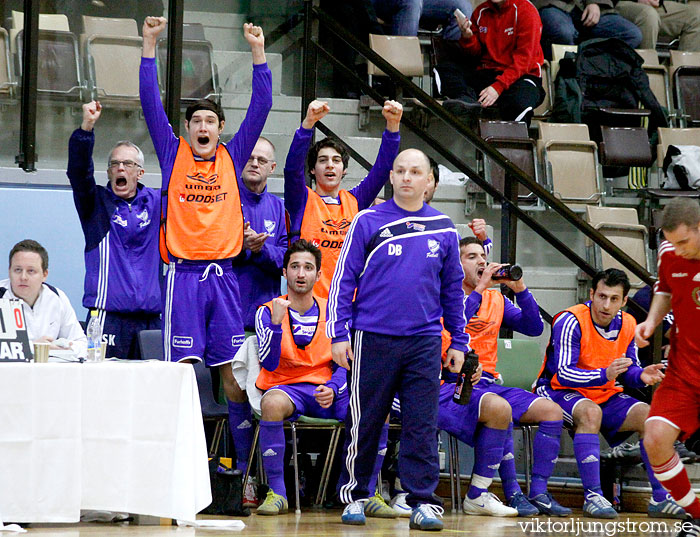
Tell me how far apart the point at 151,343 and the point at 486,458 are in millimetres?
1959

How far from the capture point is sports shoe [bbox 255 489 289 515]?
221 inches

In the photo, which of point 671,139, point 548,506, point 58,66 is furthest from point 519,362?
point 671,139

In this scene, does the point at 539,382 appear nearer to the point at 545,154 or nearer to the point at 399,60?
the point at 545,154

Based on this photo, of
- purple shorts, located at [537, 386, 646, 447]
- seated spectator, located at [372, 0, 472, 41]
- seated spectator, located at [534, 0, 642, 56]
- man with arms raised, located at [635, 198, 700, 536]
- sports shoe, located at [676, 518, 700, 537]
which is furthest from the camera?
seated spectator, located at [534, 0, 642, 56]

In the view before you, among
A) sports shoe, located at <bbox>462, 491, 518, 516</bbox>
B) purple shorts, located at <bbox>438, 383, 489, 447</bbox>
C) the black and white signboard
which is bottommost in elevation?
sports shoe, located at <bbox>462, 491, 518, 516</bbox>

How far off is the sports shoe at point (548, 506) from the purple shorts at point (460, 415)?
47 cm

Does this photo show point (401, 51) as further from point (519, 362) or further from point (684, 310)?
point (684, 310)

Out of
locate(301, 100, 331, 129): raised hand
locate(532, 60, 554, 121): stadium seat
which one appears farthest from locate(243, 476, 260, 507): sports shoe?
locate(532, 60, 554, 121): stadium seat

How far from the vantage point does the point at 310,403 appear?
19.6 feet

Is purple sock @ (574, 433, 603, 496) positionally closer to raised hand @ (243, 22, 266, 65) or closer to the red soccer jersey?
the red soccer jersey

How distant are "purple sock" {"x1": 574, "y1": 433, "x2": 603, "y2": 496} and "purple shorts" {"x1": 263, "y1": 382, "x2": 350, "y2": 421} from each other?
53.7 inches

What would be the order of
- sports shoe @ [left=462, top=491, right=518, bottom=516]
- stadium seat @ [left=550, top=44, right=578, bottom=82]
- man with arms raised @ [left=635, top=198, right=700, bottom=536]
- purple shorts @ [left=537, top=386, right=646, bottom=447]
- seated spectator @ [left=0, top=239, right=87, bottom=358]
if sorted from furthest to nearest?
1. stadium seat @ [left=550, top=44, right=578, bottom=82]
2. purple shorts @ [left=537, top=386, right=646, bottom=447]
3. sports shoe @ [left=462, top=491, right=518, bottom=516]
4. seated spectator @ [left=0, top=239, right=87, bottom=358]
5. man with arms raised @ [left=635, top=198, right=700, bottom=536]

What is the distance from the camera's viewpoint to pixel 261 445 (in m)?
5.79

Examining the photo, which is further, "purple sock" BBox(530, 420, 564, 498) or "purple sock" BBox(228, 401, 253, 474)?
"purple sock" BBox(530, 420, 564, 498)
